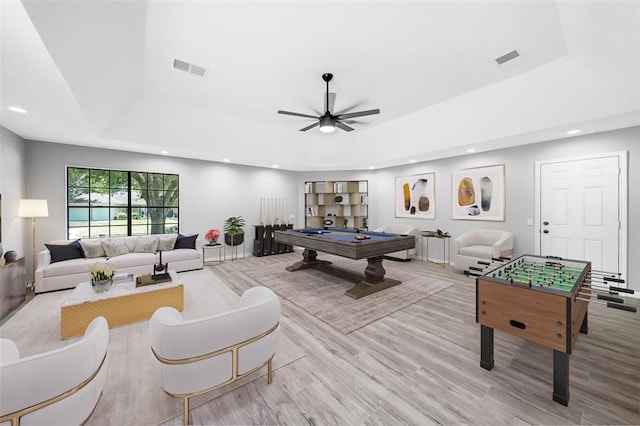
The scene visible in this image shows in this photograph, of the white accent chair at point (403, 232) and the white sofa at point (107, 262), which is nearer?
the white sofa at point (107, 262)

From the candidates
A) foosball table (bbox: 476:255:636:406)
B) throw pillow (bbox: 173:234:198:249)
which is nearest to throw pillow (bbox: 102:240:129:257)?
throw pillow (bbox: 173:234:198:249)

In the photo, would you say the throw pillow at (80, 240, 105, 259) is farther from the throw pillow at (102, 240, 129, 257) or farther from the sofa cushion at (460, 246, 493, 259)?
the sofa cushion at (460, 246, 493, 259)

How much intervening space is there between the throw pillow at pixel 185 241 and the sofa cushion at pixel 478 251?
18.4ft

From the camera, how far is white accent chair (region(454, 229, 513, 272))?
181 inches

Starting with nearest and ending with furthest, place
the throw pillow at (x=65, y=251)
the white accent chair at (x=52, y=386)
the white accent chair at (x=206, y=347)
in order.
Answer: the white accent chair at (x=52, y=386)
the white accent chair at (x=206, y=347)
the throw pillow at (x=65, y=251)

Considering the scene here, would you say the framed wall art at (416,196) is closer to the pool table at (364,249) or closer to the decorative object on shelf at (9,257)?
the pool table at (364,249)

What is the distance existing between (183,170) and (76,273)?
2.82 meters

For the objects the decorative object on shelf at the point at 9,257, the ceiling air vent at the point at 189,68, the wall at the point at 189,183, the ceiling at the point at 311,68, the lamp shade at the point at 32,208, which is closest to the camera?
the ceiling at the point at 311,68

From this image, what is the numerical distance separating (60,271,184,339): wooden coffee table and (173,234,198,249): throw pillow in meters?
1.93

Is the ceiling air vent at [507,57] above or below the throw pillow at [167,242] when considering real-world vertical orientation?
above

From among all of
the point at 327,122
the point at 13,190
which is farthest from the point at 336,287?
the point at 13,190

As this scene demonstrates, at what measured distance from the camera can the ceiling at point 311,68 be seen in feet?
6.63

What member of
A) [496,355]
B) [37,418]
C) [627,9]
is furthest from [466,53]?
[37,418]

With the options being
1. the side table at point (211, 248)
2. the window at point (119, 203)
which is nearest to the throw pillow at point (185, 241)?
the side table at point (211, 248)
